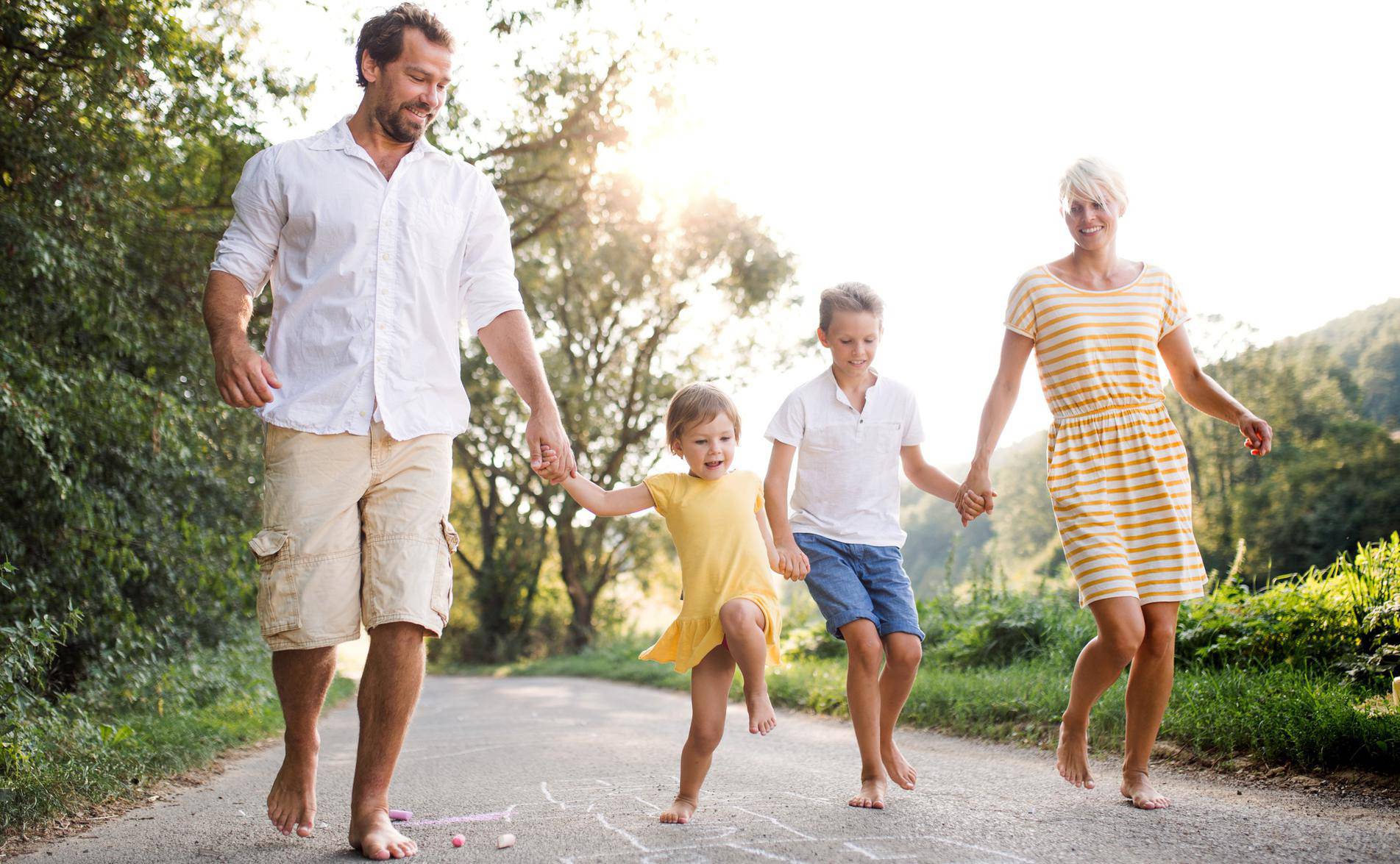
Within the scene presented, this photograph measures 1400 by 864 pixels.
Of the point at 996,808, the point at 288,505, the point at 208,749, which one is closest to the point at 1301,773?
the point at 996,808

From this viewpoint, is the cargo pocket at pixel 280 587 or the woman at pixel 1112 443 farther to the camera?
the woman at pixel 1112 443

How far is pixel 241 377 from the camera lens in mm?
3145

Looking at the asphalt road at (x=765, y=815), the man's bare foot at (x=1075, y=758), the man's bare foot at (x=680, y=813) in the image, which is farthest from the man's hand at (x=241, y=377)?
the man's bare foot at (x=1075, y=758)

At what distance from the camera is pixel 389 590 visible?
3.26 meters

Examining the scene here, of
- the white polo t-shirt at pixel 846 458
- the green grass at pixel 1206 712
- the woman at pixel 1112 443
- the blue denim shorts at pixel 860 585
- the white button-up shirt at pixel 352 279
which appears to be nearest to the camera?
the white button-up shirt at pixel 352 279

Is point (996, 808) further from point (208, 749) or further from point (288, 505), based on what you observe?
point (208, 749)

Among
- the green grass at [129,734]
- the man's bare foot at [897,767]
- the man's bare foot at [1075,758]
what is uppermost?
the man's bare foot at [1075,758]

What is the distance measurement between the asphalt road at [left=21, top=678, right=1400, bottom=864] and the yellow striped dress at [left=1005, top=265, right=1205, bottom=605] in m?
0.80

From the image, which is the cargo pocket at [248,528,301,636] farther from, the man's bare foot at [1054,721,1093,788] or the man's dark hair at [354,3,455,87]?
the man's bare foot at [1054,721,1093,788]

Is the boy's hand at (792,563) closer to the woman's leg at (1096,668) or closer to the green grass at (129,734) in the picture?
the woman's leg at (1096,668)

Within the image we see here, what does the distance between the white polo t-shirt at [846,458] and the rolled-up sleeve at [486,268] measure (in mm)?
1356

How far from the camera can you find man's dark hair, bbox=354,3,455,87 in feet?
11.4

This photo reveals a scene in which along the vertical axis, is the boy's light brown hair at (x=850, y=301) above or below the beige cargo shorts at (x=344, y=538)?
above

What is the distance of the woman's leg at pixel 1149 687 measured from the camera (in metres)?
3.90
